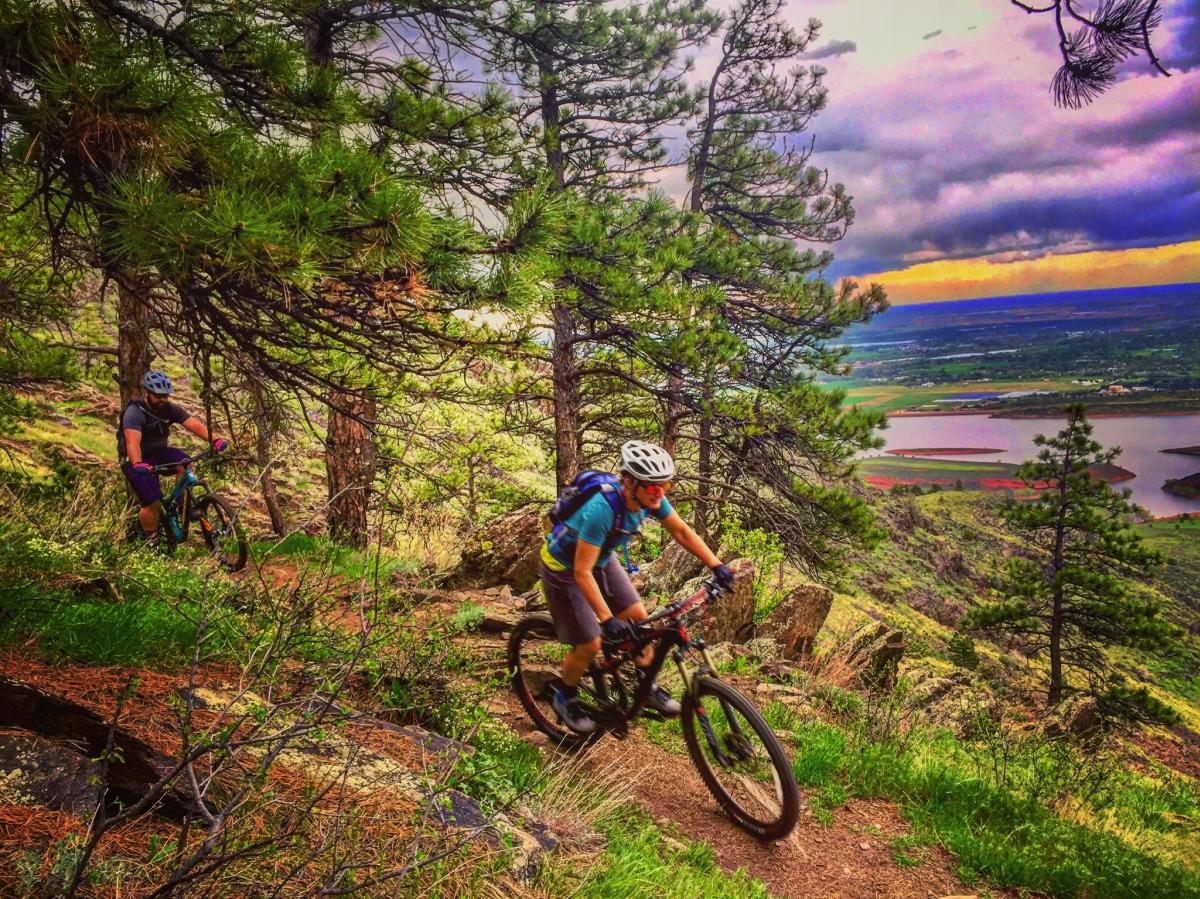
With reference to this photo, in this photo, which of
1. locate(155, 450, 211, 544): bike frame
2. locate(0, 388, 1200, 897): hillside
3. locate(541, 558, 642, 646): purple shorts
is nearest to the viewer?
locate(0, 388, 1200, 897): hillside

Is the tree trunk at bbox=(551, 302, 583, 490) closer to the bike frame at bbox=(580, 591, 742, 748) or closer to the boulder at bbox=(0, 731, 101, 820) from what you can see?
the bike frame at bbox=(580, 591, 742, 748)

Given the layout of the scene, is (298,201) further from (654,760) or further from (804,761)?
(804,761)

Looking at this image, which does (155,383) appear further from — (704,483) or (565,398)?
(704,483)

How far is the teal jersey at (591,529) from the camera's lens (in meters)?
4.43

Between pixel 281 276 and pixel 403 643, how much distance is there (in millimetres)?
2509

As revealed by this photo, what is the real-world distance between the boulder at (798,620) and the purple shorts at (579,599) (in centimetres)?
540

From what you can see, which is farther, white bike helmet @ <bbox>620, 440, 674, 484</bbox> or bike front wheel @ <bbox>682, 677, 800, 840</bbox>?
bike front wheel @ <bbox>682, 677, 800, 840</bbox>

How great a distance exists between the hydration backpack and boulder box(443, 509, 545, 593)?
4.54 meters

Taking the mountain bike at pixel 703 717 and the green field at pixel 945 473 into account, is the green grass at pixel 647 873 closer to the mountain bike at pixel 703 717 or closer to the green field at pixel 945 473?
the mountain bike at pixel 703 717

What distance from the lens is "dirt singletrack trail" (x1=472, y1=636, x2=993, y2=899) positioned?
4.50 metres

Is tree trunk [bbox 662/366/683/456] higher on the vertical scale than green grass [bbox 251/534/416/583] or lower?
higher

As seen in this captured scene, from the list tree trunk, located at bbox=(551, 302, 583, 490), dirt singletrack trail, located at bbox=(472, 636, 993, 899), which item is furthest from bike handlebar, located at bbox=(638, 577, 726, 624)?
tree trunk, located at bbox=(551, 302, 583, 490)

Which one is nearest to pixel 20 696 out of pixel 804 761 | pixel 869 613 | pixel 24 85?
pixel 24 85

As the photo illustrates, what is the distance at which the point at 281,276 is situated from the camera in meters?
3.74
